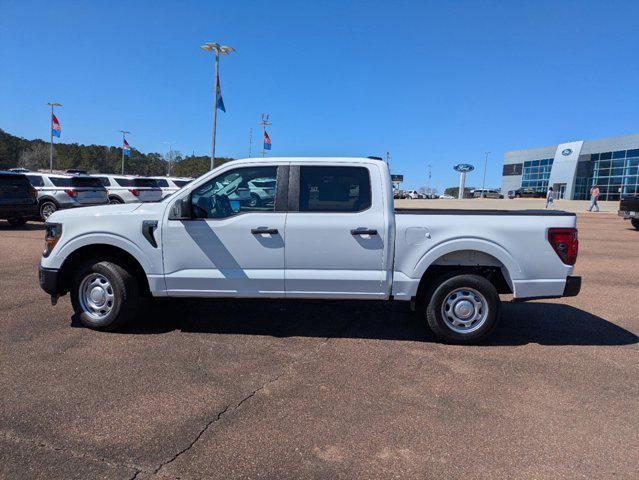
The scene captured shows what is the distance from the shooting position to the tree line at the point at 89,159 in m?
87.2

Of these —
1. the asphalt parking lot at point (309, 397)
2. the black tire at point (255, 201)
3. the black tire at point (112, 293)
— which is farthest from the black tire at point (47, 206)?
the black tire at point (255, 201)

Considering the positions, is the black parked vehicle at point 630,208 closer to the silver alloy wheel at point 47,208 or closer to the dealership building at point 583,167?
the silver alloy wheel at point 47,208

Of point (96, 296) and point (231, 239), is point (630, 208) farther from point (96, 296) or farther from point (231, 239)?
point (96, 296)

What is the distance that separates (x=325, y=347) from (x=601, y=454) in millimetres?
2559

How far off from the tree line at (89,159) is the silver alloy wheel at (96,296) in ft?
258

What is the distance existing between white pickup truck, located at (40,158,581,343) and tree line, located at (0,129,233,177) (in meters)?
78.6

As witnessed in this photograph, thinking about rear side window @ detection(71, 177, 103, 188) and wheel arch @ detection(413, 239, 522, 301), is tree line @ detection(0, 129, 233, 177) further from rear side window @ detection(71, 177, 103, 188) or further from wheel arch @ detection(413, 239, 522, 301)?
wheel arch @ detection(413, 239, 522, 301)

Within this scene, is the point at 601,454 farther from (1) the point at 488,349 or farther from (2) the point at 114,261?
(2) the point at 114,261

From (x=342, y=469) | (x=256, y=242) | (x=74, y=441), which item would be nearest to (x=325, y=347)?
(x=256, y=242)

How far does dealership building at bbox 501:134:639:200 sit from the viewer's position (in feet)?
173

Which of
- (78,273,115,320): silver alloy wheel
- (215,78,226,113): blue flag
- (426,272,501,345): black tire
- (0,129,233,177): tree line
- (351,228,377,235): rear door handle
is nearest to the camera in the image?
(351,228,377,235): rear door handle

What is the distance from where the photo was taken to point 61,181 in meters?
16.2

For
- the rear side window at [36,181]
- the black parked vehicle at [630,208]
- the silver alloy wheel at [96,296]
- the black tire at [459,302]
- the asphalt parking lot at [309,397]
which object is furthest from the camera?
the black parked vehicle at [630,208]

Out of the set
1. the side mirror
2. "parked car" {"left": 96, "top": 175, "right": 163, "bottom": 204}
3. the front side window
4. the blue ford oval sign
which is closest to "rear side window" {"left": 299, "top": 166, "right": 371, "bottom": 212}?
the front side window
